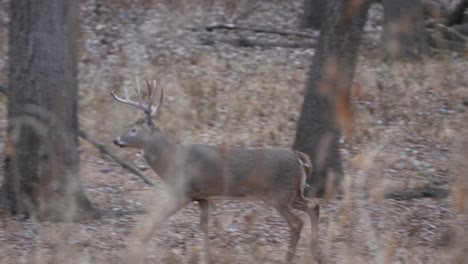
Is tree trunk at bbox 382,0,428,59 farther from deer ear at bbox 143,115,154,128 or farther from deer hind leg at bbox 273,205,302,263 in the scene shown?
deer hind leg at bbox 273,205,302,263

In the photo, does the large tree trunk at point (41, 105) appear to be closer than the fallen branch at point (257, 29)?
Yes

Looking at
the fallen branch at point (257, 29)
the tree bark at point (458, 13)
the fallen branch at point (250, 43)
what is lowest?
the fallen branch at point (250, 43)

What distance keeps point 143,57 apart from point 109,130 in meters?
3.95

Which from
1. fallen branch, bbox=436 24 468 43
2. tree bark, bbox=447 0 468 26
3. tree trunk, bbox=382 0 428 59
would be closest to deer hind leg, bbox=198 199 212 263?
tree trunk, bbox=382 0 428 59

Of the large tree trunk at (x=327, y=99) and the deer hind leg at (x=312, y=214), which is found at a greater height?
the large tree trunk at (x=327, y=99)

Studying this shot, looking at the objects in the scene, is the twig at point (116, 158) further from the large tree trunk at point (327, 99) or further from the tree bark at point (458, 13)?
the tree bark at point (458, 13)

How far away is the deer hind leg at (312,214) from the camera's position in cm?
768

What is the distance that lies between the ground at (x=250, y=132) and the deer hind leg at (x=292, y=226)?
0.16 m

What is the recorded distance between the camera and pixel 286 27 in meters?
19.3

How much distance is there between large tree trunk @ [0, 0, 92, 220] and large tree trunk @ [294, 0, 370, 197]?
8.25ft

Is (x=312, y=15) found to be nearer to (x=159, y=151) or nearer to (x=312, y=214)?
(x=159, y=151)

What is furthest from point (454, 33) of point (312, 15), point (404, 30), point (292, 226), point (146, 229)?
point (146, 229)

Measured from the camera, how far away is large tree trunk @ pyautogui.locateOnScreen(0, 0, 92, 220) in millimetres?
8352

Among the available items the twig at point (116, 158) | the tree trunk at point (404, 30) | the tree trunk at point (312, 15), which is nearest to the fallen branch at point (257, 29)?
the tree trunk at point (312, 15)
